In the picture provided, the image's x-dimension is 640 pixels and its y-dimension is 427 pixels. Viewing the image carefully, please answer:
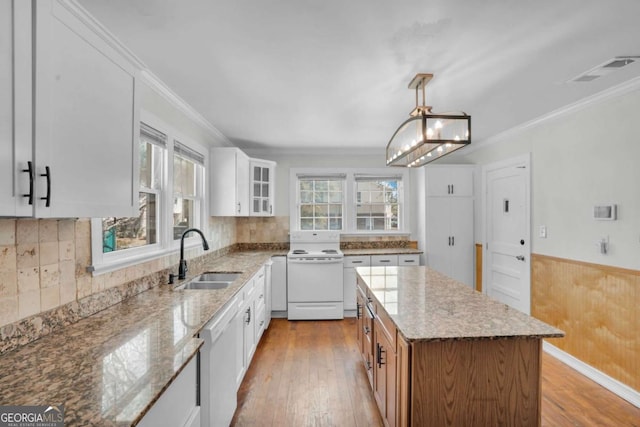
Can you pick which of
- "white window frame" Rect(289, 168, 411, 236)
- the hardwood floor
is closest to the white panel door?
the hardwood floor

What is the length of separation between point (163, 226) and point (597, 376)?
387 centimetres

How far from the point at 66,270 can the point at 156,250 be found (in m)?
0.93

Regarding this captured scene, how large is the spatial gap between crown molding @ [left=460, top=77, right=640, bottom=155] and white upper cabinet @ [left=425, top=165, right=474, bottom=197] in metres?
0.52

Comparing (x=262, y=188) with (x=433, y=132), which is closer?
(x=433, y=132)

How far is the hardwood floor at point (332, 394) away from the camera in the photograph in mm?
2201

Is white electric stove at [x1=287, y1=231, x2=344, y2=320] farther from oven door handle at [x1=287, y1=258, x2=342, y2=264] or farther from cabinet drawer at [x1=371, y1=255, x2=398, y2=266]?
cabinet drawer at [x1=371, y1=255, x2=398, y2=266]

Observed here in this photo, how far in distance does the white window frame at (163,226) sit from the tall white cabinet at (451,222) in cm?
305

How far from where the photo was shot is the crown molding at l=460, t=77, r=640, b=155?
244 centimetres

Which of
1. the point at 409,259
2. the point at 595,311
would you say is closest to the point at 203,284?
the point at 409,259

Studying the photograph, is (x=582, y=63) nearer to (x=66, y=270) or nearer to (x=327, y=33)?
(x=327, y=33)

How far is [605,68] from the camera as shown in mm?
2197

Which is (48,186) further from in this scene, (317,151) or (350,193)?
(350,193)

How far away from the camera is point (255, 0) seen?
150cm

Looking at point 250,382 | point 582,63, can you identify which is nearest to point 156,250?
point 250,382
